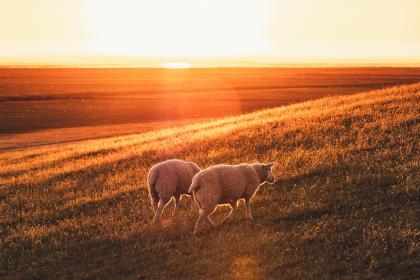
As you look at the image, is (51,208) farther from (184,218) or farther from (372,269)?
(372,269)

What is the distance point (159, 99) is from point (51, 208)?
79.7m

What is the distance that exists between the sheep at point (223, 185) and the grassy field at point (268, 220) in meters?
0.64

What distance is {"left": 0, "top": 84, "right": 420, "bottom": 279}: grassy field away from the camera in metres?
9.55

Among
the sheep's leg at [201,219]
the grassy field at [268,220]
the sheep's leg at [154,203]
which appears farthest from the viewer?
the sheep's leg at [154,203]

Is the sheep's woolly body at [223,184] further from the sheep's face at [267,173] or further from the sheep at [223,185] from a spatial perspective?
the sheep's face at [267,173]

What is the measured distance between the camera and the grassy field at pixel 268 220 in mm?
9547

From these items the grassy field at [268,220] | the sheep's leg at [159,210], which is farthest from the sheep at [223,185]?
the sheep's leg at [159,210]

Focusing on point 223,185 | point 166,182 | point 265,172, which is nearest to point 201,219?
point 223,185

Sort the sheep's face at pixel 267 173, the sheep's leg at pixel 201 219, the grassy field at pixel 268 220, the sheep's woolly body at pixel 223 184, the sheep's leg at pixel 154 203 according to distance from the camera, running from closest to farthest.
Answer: the grassy field at pixel 268 220
the sheep's woolly body at pixel 223 184
the sheep's leg at pixel 201 219
the sheep's face at pixel 267 173
the sheep's leg at pixel 154 203

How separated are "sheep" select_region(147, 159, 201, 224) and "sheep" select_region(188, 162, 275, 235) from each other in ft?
4.02

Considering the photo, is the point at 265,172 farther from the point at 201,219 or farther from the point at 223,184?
the point at 201,219

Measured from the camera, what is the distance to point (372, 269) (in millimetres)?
8789

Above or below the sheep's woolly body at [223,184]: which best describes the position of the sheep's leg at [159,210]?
below

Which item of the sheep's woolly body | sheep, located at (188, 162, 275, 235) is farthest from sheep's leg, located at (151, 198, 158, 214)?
the sheep's woolly body
